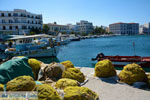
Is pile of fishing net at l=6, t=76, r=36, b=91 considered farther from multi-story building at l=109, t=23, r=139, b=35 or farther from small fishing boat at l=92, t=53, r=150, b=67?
multi-story building at l=109, t=23, r=139, b=35

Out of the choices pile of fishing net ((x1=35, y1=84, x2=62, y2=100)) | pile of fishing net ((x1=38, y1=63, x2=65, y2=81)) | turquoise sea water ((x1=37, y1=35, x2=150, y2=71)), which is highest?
pile of fishing net ((x1=35, y1=84, x2=62, y2=100))

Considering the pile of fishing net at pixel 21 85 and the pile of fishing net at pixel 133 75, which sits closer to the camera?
the pile of fishing net at pixel 21 85

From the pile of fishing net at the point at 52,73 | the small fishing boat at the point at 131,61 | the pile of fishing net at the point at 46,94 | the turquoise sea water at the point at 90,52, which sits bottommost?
the turquoise sea water at the point at 90,52

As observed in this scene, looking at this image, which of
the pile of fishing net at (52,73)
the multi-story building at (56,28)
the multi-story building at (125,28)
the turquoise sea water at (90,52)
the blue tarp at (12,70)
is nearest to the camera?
the blue tarp at (12,70)

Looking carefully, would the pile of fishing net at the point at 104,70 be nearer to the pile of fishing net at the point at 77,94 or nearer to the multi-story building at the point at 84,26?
the pile of fishing net at the point at 77,94

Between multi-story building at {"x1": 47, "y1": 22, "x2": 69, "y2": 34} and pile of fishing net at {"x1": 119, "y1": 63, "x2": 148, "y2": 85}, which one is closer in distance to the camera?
pile of fishing net at {"x1": 119, "y1": 63, "x2": 148, "y2": 85}

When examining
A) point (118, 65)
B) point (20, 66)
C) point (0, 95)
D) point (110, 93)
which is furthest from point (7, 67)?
point (118, 65)

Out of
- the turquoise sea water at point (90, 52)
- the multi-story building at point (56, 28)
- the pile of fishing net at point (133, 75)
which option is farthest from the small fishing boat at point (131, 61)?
the multi-story building at point (56, 28)

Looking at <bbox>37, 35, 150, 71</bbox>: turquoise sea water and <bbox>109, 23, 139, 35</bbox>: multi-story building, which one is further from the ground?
<bbox>109, 23, 139, 35</bbox>: multi-story building

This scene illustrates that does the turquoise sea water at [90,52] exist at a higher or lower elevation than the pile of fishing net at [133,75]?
lower

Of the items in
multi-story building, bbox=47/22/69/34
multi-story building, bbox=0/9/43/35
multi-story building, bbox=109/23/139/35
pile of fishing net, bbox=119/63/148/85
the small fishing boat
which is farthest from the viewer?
multi-story building, bbox=109/23/139/35

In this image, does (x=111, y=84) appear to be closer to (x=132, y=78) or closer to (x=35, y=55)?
(x=132, y=78)

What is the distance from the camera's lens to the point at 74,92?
15.5ft

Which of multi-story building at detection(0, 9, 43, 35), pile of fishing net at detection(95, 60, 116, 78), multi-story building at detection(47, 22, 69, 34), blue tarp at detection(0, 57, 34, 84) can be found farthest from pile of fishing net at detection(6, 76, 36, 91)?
multi-story building at detection(47, 22, 69, 34)
